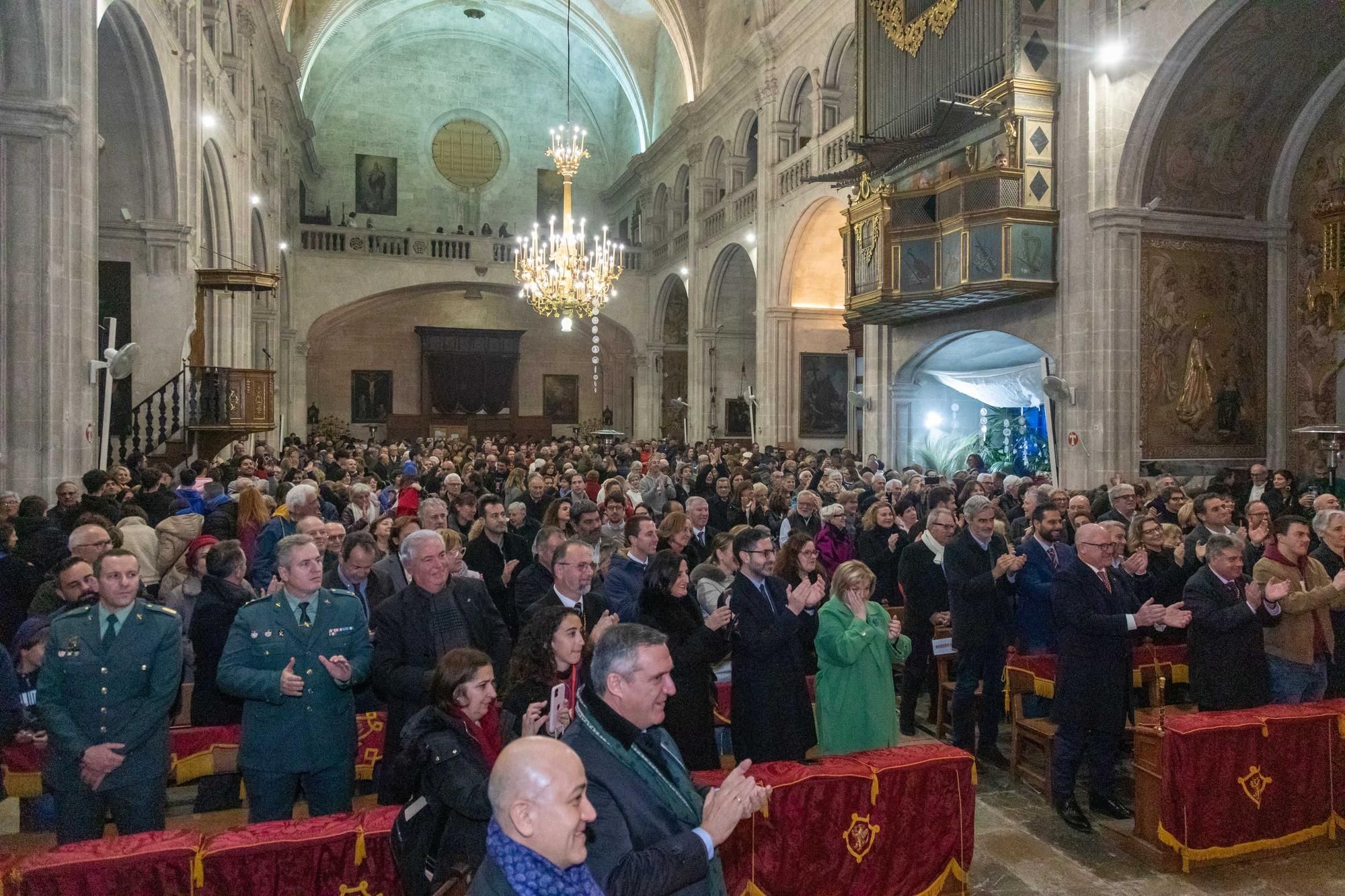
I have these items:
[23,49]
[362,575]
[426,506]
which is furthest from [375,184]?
[362,575]

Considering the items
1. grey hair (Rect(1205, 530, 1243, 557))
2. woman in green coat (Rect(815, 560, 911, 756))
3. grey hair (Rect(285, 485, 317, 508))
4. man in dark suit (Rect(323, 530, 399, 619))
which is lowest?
woman in green coat (Rect(815, 560, 911, 756))

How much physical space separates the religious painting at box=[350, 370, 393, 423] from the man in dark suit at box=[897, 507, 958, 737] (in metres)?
26.4

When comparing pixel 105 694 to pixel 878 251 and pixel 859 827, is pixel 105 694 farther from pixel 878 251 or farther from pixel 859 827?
pixel 878 251

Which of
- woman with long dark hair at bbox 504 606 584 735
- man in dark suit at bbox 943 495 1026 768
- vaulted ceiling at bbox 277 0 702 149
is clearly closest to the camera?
woman with long dark hair at bbox 504 606 584 735

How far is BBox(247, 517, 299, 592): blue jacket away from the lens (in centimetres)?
577

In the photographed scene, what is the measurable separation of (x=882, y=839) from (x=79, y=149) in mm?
9148

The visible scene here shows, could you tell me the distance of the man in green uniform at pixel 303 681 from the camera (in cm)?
356

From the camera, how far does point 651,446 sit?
20.8 metres

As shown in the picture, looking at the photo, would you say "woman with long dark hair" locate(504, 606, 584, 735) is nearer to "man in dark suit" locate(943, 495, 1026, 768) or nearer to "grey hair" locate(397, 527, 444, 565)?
"grey hair" locate(397, 527, 444, 565)

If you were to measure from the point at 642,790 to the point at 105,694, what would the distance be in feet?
7.43

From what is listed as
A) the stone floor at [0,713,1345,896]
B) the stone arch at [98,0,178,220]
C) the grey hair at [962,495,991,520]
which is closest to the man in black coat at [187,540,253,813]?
the stone floor at [0,713,1345,896]

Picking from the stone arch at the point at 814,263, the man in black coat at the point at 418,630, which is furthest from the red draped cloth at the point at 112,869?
the stone arch at the point at 814,263

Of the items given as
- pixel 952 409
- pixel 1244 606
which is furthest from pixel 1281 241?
pixel 1244 606

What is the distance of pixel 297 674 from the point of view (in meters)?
3.54
